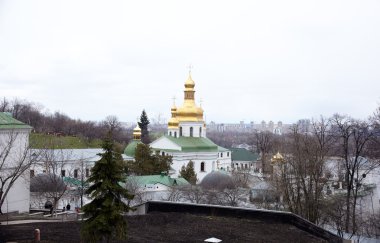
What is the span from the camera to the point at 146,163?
46562mm

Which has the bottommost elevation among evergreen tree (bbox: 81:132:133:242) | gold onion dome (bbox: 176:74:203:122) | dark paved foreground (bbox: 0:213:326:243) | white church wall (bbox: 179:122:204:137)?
dark paved foreground (bbox: 0:213:326:243)

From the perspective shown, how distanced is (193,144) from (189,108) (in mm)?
5216

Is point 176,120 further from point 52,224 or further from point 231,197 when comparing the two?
point 52,224

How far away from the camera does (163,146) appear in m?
56.9

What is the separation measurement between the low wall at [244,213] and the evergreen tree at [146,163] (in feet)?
78.7

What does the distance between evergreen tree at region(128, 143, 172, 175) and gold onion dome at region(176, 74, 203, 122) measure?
41.4 ft

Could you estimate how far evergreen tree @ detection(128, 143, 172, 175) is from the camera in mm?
46250

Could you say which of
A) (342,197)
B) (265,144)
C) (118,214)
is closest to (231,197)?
(342,197)

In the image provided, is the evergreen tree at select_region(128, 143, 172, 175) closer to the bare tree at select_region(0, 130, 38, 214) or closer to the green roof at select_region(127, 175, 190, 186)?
the green roof at select_region(127, 175, 190, 186)

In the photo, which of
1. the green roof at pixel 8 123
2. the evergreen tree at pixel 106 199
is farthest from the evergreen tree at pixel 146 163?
the evergreen tree at pixel 106 199

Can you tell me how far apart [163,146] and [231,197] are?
21053mm

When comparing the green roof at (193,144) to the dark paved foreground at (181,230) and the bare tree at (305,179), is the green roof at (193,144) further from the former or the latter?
the dark paved foreground at (181,230)

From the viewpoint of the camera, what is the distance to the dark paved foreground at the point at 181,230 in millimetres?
16891

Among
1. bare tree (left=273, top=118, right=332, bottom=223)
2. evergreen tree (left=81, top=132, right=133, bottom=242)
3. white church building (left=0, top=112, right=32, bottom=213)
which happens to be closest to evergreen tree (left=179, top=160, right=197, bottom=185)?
bare tree (left=273, top=118, right=332, bottom=223)
